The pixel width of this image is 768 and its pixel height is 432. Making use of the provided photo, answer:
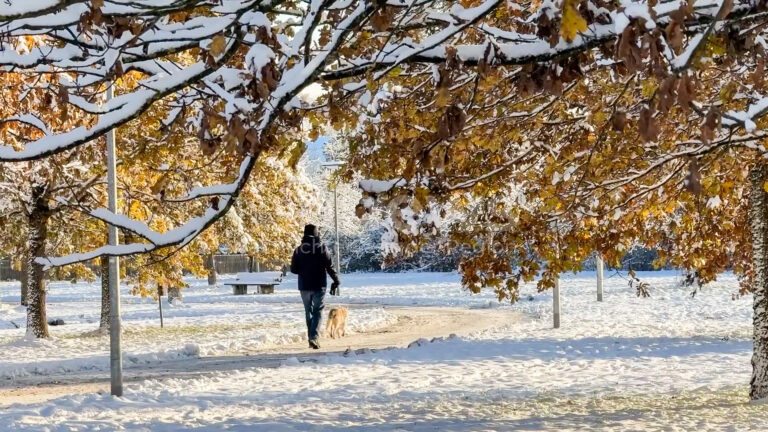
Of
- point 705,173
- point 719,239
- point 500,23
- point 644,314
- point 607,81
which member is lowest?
point 644,314

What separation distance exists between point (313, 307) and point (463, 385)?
5092 mm

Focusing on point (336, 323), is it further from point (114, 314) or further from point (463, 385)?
point (114, 314)

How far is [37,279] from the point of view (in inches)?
729

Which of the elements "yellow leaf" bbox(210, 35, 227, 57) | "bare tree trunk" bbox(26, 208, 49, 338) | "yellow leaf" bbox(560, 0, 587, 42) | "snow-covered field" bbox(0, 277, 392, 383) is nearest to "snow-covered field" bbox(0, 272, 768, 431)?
"snow-covered field" bbox(0, 277, 392, 383)

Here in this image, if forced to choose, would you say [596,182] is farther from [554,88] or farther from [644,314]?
[644,314]

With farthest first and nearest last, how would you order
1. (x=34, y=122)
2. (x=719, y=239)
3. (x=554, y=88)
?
1. (x=719, y=239)
2. (x=34, y=122)
3. (x=554, y=88)

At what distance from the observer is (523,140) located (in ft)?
25.0

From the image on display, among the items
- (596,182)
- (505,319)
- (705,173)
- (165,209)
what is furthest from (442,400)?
(505,319)

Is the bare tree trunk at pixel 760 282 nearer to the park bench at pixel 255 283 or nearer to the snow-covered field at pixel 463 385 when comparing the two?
the snow-covered field at pixel 463 385

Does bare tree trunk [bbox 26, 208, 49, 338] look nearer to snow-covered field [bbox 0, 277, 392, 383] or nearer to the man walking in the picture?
snow-covered field [bbox 0, 277, 392, 383]

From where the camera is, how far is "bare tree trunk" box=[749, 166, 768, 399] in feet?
27.7

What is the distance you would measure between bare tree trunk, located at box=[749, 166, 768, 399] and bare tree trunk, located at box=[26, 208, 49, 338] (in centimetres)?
1489

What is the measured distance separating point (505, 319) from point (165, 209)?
9.23m

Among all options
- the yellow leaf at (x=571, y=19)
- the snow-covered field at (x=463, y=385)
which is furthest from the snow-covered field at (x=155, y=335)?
the yellow leaf at (x=571, y=19)
